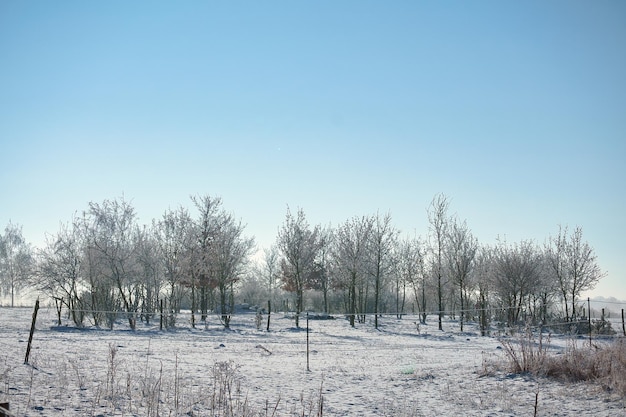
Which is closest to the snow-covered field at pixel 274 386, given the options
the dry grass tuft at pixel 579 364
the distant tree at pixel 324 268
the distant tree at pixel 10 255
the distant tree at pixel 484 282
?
the dry grass tuft at pixel 579 364

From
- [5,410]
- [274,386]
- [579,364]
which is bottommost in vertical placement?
[274,386]

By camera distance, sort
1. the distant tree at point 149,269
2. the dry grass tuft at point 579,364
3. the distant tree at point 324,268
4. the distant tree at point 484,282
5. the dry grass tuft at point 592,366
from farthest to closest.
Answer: the distant tree at point 324,268 → the distant tree at point 149,269 → the distant tree at point 484,282 → the dry grass tuft at point 579,364 → the dry grass tuft at point 592,366

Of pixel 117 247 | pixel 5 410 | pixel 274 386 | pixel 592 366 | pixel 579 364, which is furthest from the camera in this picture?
pixel 117 247

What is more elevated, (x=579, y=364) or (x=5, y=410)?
(x=5, y=410)

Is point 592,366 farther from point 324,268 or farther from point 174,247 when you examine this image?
point 324,268

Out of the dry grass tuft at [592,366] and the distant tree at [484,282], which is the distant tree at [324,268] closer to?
the distant tree at [484,282]

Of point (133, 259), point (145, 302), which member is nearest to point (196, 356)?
point (133, 259)

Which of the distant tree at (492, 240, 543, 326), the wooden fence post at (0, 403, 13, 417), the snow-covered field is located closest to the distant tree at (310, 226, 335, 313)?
the distant tree at (492, 240, 543, 326)

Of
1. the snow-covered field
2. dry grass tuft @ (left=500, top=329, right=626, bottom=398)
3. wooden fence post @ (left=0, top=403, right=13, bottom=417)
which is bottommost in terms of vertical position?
the snow-covered field

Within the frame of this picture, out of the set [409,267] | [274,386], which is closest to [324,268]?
[409,267]

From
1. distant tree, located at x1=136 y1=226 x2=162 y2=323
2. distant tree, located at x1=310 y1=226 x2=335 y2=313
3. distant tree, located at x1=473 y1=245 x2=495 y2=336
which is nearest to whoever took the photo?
distant tree, located at x1=473 y1=245 x2=495 y2=336

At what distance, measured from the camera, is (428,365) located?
582 inches

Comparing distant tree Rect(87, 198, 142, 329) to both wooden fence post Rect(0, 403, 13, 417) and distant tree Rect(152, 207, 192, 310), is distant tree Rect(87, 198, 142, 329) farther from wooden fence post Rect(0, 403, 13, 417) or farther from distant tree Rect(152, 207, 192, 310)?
wooden fence post Rect(0, 403, 13, 417)

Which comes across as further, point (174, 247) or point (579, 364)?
point (174, 247)
